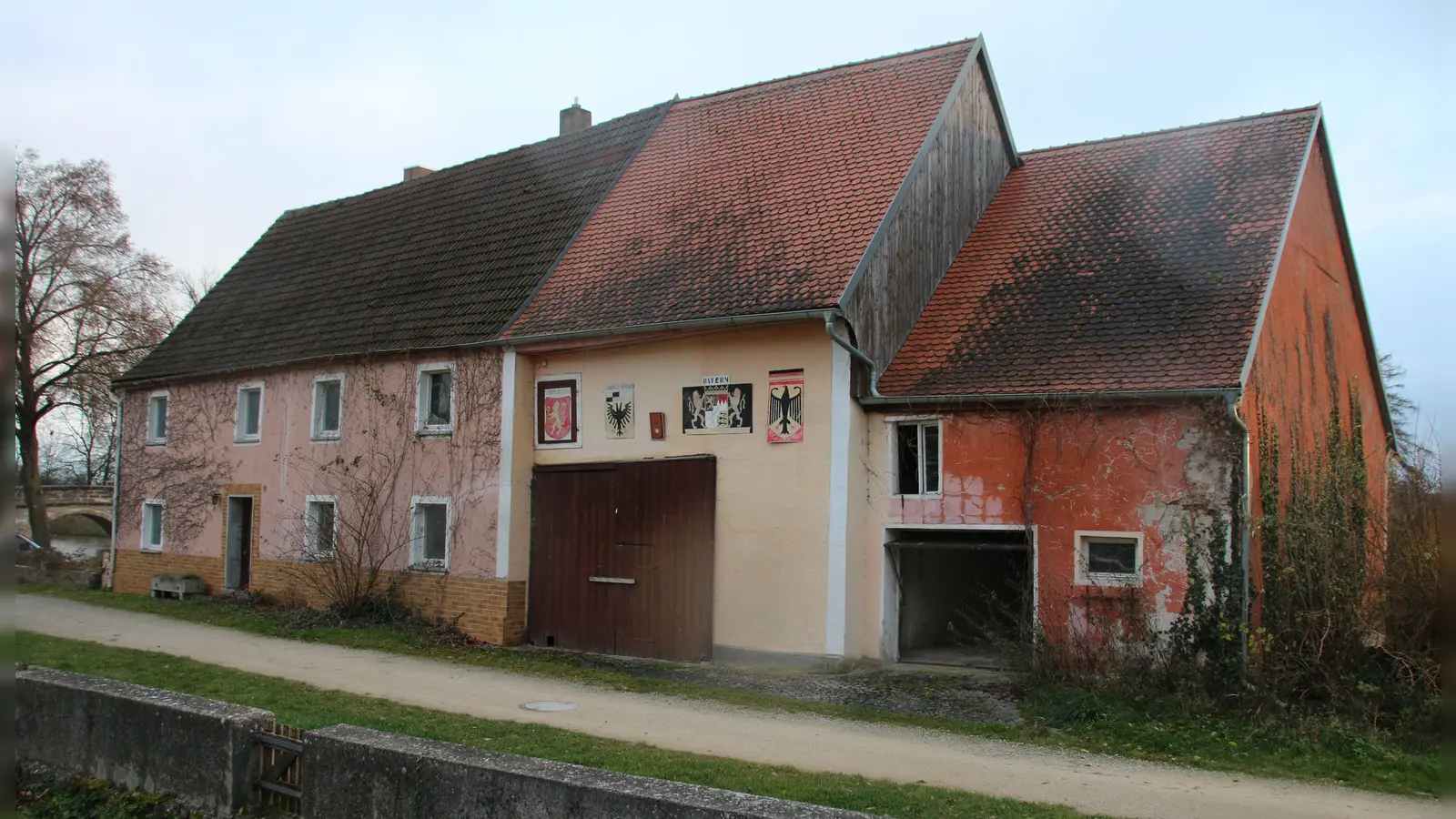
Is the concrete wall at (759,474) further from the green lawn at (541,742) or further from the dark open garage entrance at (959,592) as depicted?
the green lawn at (541,742)

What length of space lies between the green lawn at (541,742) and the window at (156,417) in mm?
10357

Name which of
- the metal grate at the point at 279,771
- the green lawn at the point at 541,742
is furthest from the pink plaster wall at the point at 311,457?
the metal grate at the point at 279,771

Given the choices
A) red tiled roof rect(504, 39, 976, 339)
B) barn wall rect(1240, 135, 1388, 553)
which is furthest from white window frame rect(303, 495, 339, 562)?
barn wall rect(1240, 135, 1388, 553)

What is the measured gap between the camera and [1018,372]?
12859 mm

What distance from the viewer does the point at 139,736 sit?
294 inches

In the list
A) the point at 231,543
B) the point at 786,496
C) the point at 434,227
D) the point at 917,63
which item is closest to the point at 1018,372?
the point at 786,496

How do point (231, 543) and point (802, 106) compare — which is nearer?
point (802, 106)

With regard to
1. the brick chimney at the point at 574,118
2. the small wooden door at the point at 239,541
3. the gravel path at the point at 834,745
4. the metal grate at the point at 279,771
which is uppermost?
the brick chimney at the point at 574,118

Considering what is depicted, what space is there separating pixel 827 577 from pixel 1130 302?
198 inches

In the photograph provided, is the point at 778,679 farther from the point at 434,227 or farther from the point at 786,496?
the point at 434,227

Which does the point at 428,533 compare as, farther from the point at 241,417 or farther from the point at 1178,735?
the point at 1178,735

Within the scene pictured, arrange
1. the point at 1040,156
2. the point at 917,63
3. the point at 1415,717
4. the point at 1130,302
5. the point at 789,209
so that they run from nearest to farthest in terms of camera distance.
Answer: the point at 1415,717 < the point at 1130,302 < the point at 789,209 < the point at 917,63 < the point at 1040,156

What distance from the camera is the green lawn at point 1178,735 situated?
8383 mm

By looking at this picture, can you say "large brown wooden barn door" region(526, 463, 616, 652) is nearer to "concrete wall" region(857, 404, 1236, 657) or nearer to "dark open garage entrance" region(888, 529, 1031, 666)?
"concrete wall" region(857, 404, 1236, 657)
